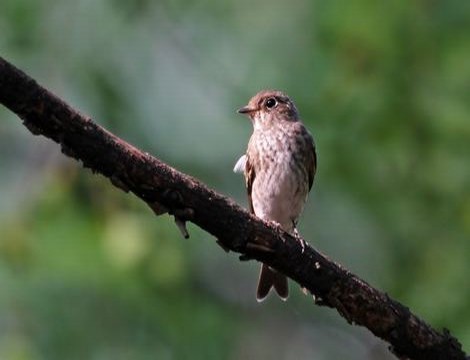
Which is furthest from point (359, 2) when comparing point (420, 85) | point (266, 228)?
point (266, 228)

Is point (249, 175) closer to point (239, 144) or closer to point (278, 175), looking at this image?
point (278, 175)

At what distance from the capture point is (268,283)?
6094 mm

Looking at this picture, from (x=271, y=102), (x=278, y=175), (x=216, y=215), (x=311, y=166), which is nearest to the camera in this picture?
(x=216, y=215)

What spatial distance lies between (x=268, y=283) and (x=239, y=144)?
1641 mm

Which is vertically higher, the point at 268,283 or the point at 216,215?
the point at 268,283

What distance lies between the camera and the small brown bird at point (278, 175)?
604 centimetres

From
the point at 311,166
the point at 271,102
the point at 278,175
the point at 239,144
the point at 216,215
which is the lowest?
the point at 216,215

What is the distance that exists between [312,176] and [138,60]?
1.99 m

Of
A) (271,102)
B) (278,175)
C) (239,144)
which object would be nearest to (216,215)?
(278,175)

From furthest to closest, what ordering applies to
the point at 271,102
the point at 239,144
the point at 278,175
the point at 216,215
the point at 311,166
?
the point at 239,144 → the point at 271,102 → the point at 311,166 → the point at 278,175 → the point at 216,215

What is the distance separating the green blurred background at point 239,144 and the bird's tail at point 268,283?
2.21 feet

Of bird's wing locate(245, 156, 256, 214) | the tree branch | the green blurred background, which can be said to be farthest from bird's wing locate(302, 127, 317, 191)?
the tree branch

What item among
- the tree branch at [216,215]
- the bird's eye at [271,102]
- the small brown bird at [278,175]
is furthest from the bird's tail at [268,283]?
the tree branch at [216,215]

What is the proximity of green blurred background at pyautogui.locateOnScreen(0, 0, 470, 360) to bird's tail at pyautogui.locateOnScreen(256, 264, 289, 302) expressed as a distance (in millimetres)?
675
